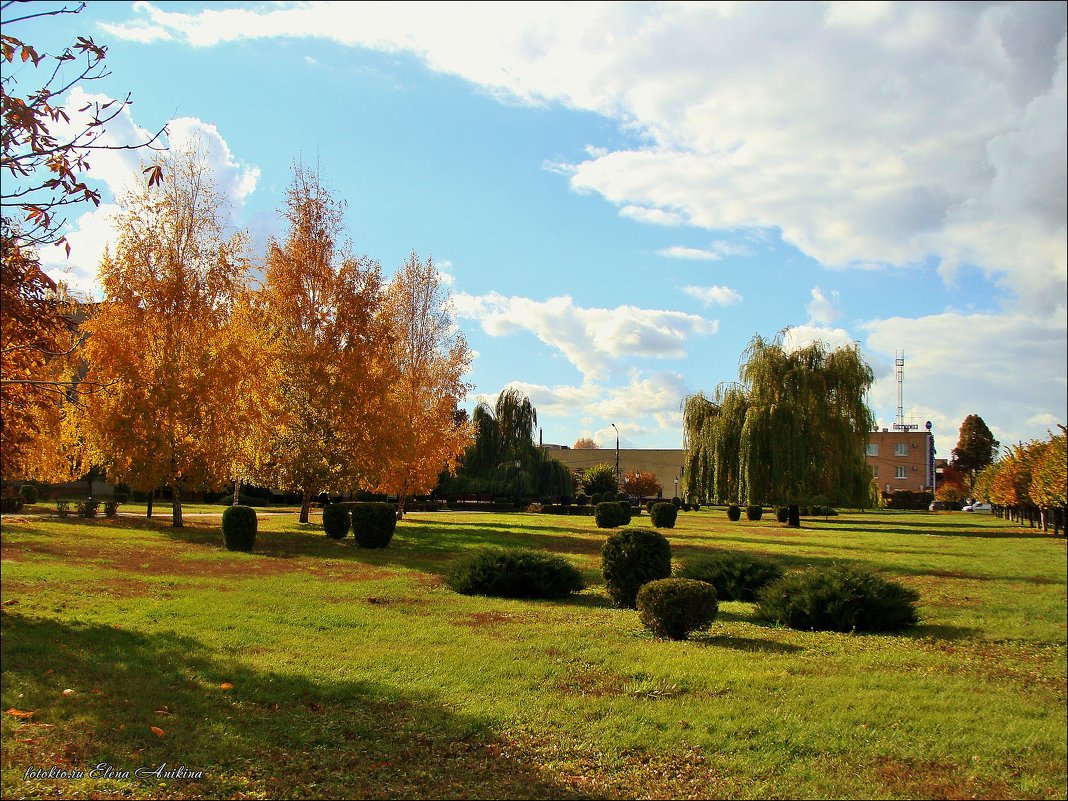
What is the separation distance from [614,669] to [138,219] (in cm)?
2196

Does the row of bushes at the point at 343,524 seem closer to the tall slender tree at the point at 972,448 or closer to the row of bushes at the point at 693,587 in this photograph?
the row of bushes at the point at 693,587

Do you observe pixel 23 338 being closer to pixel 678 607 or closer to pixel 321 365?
pixel 678 607

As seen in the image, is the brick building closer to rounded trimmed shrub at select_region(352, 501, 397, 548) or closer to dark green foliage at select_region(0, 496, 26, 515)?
rounded trimmed shrub at select_region(352, 501, 397, 548)

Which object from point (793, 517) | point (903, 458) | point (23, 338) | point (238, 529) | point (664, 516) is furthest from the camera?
point (903, 458)

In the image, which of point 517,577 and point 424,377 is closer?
point 517,577

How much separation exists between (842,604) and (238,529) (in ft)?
47.1

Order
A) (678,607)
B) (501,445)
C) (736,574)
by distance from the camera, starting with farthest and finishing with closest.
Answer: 1. (501,445)
2. (736,574)
3. (678,607)

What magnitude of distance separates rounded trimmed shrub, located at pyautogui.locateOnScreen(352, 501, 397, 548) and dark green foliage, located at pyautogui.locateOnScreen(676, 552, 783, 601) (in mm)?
9697

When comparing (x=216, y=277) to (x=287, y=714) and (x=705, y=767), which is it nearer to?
(x=287, y=714)

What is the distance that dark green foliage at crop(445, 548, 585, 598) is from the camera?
42.3 feet

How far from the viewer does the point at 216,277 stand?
2389 centimetres

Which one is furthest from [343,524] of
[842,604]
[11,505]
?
[842,604]

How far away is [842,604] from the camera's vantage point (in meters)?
9.89

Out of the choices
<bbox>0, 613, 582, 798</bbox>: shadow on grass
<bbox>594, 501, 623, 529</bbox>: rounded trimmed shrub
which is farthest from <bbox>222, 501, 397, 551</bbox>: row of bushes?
<bbox>594, 501, 623, 529</bbox>: rounded trimmed shrub
